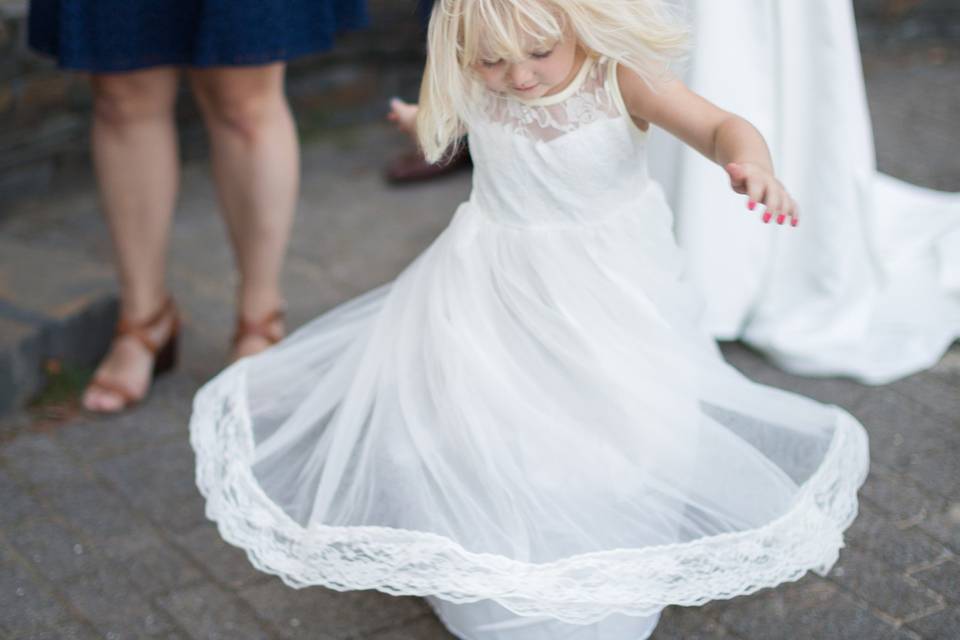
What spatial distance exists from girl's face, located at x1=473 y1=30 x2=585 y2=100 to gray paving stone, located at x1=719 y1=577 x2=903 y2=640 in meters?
0.89

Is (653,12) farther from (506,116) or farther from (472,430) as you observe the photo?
(472,430)

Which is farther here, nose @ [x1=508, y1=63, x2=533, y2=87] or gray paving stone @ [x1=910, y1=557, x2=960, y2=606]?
gray paving stone @ [x1=910, y1=557, x2=960, y2=606]

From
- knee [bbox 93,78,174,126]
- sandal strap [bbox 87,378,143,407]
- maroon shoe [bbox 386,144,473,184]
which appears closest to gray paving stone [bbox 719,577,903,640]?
sandal strap [bbox 87,378,143,407]

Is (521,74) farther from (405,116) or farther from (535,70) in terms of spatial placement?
(405,116)

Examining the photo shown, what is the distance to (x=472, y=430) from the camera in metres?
1.68

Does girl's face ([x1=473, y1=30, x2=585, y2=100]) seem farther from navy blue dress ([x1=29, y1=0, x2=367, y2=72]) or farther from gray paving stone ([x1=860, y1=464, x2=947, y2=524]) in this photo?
gray paving stone ([x1=860, y1=464, x2=947, y2=524])

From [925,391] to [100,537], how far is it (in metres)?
1.72

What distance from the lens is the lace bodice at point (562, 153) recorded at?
5.56 ft

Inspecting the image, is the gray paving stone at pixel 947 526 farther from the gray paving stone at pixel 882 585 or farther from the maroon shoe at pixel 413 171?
the maroon shoe at pixel 413 171

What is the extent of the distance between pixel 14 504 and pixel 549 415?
111 cm

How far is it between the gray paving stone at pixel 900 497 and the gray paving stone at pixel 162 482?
1.26m

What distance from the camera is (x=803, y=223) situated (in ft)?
8.87

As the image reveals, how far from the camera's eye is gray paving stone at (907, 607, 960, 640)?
182 centimetres

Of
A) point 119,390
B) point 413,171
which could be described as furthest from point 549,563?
point 413,171
